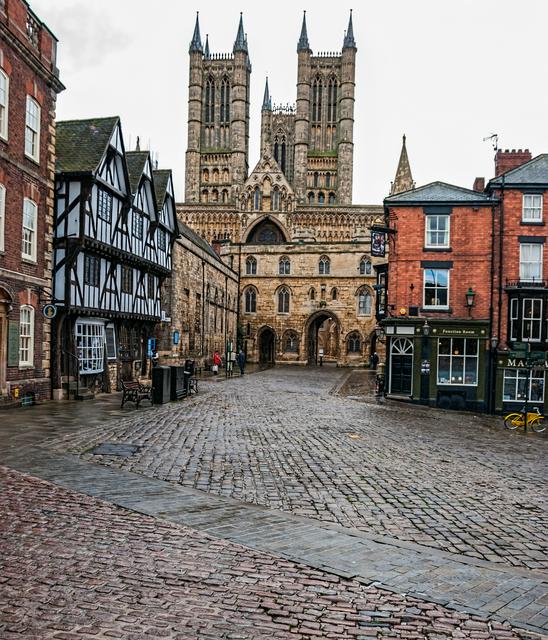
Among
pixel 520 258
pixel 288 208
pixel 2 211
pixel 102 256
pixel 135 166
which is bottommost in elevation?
pixel 102 256

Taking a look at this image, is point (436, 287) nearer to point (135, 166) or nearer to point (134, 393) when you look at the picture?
point (134, 393)

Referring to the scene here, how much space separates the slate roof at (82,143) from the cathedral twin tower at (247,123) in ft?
213

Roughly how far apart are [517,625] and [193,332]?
119ft

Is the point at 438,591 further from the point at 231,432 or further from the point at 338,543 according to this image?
the point at 231,432

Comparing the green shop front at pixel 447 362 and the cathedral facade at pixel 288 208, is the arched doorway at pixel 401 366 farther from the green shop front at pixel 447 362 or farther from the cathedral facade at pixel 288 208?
the cathedral facade at pixel 288 208

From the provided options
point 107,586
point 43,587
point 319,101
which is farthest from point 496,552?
point 319,101

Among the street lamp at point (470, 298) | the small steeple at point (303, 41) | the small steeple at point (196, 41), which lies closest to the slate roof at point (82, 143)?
the street lamp at point (470, 298)

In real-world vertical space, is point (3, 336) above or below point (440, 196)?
below

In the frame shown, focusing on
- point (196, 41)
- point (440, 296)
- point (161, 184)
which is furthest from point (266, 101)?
point (440, 296)

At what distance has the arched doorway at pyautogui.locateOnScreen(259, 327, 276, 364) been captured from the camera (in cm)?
6125

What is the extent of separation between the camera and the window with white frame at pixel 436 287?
27234mm

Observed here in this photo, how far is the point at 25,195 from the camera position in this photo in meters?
18.7

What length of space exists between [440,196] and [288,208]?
50756mm

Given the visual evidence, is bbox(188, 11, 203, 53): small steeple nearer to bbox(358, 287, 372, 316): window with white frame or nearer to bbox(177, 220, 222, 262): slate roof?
bbox(177, 220, 222, 262): slate roof
